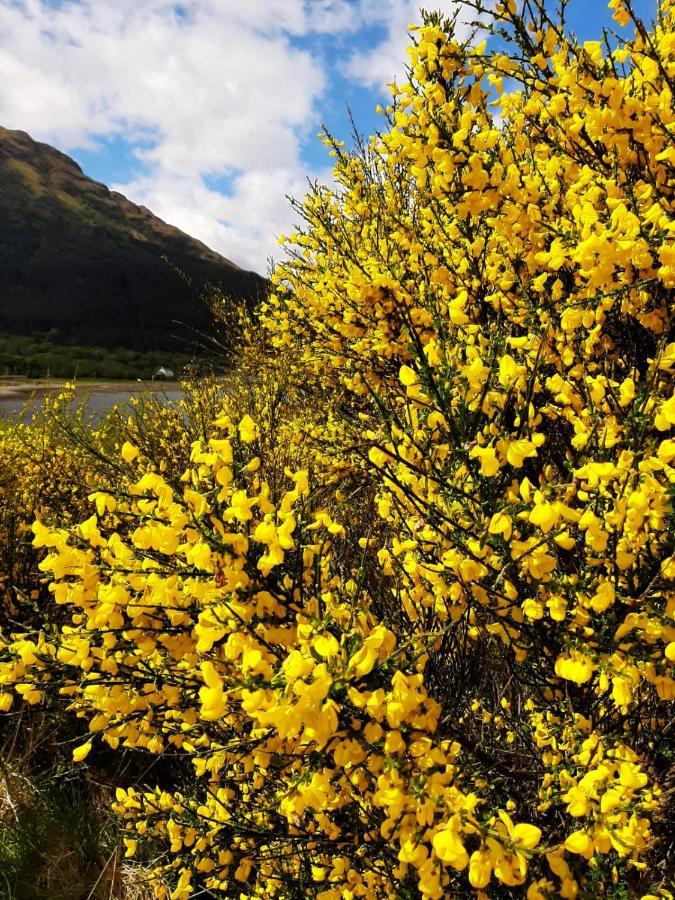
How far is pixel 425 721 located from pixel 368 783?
0.49 meters

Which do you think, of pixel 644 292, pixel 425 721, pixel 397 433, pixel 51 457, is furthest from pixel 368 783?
pixel 51 457

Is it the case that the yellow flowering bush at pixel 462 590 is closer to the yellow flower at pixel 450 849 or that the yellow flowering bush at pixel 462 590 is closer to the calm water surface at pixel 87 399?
the yellow flower at pixel 450 849

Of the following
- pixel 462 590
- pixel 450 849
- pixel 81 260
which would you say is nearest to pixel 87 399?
pixel 462 590

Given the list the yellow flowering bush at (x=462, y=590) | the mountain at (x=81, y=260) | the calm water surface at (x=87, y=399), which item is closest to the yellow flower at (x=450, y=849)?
the yellow flowering bush at (x=462, y=590)

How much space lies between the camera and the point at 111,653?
1.60m

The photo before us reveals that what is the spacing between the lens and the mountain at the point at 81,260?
10075 centimetres

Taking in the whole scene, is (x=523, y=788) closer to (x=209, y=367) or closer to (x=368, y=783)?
(x=368, y=783)

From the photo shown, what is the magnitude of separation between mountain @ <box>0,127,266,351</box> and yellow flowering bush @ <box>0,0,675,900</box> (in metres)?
75.2

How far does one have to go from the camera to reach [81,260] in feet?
416

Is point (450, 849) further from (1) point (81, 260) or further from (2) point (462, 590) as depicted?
(1) point (81, 260)

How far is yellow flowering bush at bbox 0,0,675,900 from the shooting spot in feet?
4.09

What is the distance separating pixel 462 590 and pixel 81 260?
487ft

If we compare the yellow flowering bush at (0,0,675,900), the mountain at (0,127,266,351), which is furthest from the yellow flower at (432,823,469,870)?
the mountain at (0,127,266,351)

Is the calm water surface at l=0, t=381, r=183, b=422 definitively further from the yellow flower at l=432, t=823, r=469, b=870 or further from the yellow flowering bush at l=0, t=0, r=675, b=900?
the yellow flower at l=432, t=823, r=469, b=870
